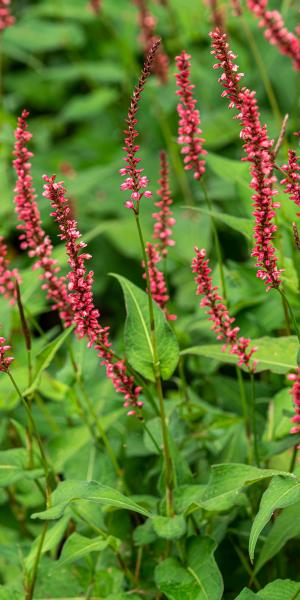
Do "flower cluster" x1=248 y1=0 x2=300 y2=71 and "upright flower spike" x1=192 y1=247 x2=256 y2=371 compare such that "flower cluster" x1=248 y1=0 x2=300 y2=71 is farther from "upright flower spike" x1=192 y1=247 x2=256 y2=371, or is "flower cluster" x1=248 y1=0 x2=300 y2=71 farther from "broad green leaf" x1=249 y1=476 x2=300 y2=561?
"broad green leaf" x1=249 y1=476 x2=300 y2=561

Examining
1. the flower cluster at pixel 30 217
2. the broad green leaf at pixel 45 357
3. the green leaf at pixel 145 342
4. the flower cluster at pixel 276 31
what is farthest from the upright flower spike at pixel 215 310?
the flower cluster at pixel 276 31

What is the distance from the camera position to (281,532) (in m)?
2.57

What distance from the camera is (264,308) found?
350cm

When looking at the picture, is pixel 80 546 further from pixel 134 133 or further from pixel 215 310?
pixel 134 133

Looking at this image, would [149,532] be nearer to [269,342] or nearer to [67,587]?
[67,587]

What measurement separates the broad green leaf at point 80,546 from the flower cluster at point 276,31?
6.79ft

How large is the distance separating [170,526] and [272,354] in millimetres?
640

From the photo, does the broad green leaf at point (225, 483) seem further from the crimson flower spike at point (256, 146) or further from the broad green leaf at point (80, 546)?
the crimson flower spike at point (256, 146)

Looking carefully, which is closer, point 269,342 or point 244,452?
point 269,342

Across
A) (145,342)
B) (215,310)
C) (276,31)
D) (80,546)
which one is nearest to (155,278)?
(145,342)

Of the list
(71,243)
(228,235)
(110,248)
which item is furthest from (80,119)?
(71,243)

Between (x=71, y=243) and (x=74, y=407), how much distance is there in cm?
111

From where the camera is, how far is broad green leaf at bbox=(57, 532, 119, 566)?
250 cm

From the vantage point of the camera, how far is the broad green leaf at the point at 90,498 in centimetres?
225
